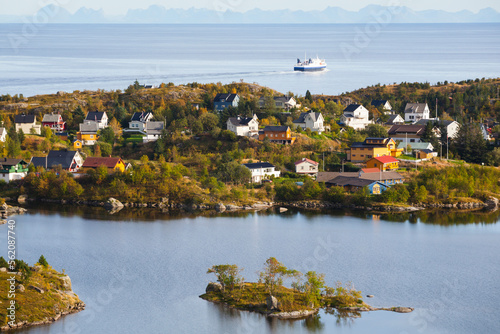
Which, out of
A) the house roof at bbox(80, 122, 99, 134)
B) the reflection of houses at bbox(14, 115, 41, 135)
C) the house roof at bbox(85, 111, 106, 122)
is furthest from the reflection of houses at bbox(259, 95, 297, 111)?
the reflection of houses at bbox(14, 115, 41, 135)

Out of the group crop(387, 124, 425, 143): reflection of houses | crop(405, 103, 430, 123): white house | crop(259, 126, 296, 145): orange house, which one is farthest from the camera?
crop(405, 103, 430, 123): white house

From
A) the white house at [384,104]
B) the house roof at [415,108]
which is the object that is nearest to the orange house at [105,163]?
the white house at [384,104]

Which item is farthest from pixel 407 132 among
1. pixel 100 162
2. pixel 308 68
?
pixel 308 68

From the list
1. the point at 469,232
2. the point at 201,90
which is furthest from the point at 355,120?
the point at 469,232

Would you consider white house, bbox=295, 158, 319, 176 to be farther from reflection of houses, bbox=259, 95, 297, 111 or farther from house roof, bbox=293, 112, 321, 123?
reflection of houses, bbox=259, 95, 297, 111

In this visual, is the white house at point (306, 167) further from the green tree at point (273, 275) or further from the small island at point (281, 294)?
the green tree at point (273, 275)

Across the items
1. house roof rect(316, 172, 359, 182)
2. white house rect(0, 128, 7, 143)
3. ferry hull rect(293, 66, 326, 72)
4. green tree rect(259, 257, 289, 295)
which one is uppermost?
ferry hull rect(293, 66, 326, 72)
